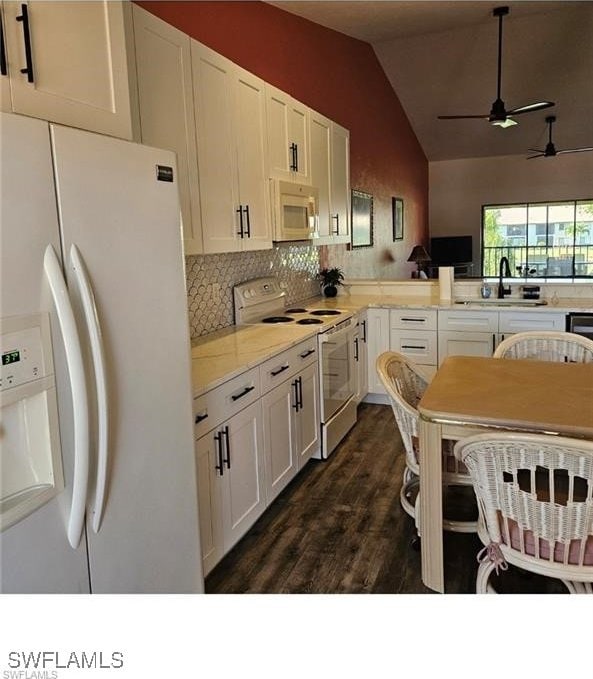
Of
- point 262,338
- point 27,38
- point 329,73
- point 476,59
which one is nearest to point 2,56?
point 27,38

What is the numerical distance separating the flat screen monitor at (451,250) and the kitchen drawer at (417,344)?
5812 mm

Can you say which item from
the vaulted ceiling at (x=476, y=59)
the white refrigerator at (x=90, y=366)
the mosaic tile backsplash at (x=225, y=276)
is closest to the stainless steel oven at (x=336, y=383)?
the mosaic tile backsplash at (x=225, y=276)

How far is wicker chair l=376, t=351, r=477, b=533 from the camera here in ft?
7.42

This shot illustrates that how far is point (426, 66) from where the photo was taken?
6719 millimetres

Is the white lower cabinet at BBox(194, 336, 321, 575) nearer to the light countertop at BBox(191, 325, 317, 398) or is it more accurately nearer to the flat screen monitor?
the light countertop at BBox(191, 325, 317, 398)

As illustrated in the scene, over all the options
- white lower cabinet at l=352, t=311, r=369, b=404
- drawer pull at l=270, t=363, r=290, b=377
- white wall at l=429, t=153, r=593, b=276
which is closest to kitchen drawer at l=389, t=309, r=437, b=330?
white lower cabinet at l=352, t=311, r=369, b=404

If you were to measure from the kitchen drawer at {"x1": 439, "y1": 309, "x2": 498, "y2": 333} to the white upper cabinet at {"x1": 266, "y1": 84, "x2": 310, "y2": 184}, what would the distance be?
1502mm

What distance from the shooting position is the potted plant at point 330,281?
5.04 metres

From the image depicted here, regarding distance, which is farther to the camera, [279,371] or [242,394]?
[279,371]

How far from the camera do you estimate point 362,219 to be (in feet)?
20.0

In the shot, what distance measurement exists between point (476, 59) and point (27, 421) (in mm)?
6864

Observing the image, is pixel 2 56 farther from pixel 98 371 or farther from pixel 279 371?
pixel 279 371
